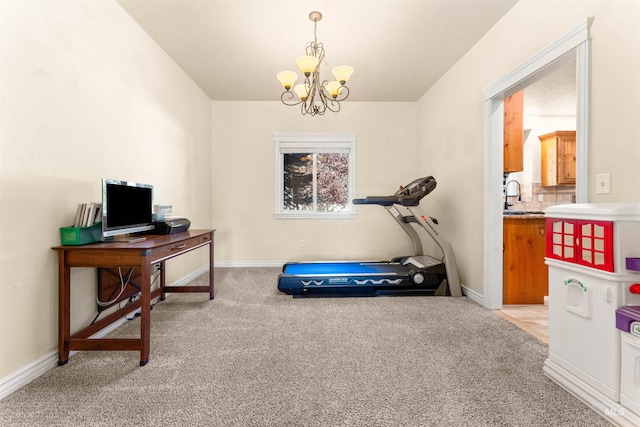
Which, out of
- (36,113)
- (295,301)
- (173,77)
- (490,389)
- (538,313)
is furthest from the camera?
(173,77)

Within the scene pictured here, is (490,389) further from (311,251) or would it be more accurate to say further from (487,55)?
(311,251)

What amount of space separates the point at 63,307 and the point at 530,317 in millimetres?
3633

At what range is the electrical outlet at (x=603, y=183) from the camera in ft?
5.16

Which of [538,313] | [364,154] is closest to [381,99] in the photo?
[364,154]

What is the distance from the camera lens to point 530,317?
8.21 feet

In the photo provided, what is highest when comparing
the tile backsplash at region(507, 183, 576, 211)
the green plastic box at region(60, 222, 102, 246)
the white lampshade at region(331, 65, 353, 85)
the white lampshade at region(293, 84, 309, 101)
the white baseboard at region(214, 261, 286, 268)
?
the white lampshade at region(331, 65, 353, 85)

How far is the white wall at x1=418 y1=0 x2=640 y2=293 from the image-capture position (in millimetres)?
1491

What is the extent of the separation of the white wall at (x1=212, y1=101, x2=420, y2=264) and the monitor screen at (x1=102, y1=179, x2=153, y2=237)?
2024 millimetres

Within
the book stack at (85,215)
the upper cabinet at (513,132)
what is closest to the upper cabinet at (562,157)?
the upper cabinet at (513,132)

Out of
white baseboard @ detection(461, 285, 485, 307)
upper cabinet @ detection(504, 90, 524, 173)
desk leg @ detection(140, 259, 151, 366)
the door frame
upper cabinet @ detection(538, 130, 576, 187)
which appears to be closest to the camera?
desk leg @ detection(140, 259, 151, 366)

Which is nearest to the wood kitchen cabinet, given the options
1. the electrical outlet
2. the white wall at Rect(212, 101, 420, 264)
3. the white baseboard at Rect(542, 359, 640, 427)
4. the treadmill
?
the treadmill

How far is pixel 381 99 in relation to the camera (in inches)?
170

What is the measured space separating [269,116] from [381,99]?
1805mm

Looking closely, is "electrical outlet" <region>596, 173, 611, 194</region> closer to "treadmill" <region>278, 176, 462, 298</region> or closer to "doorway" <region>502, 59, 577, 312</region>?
"doorway" <region>502, 59, 577, 312</region>
